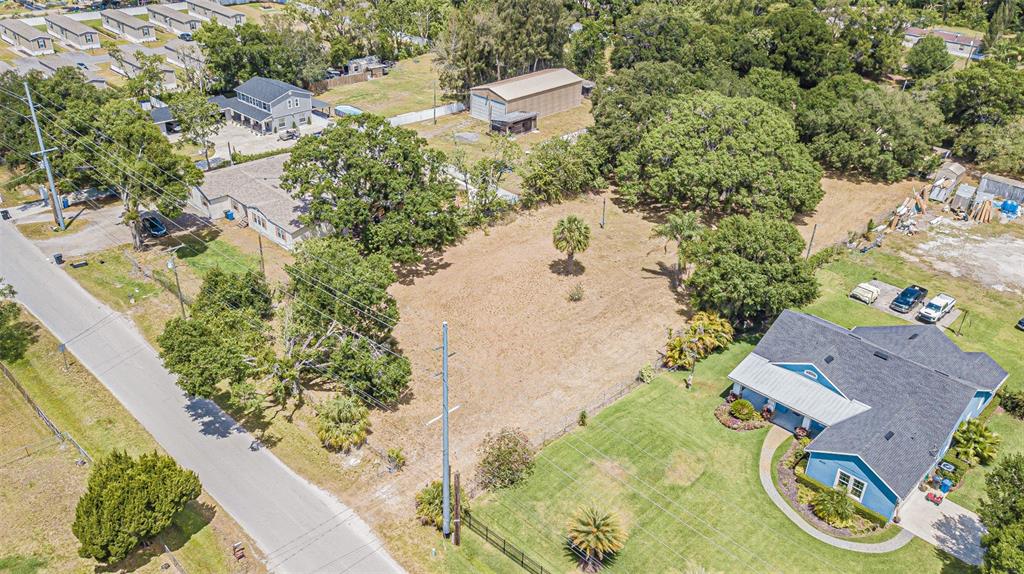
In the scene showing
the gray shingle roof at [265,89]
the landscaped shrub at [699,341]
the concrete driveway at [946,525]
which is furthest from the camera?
the gray shingle roof at [265,89]

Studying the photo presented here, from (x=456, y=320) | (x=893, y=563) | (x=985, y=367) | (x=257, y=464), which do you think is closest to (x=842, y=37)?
(x=985, y=367)

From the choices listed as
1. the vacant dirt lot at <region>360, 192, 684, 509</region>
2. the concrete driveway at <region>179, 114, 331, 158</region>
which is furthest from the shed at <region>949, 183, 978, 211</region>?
the concrete driveway at <region>179, 114, 331, 158</region>

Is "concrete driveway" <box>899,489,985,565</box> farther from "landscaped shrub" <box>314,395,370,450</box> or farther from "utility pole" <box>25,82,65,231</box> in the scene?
"utility pole" <box>25,82,65,231</box>

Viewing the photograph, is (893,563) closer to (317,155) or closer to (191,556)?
(191,556)

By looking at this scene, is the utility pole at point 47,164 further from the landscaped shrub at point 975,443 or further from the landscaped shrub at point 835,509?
the landscaped shrub at point 975,443

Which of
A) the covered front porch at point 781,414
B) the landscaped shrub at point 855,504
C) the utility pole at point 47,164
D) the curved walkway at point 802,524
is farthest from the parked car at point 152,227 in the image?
the landscaped shrub at point 855,504

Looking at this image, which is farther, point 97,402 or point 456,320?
point 456,320
